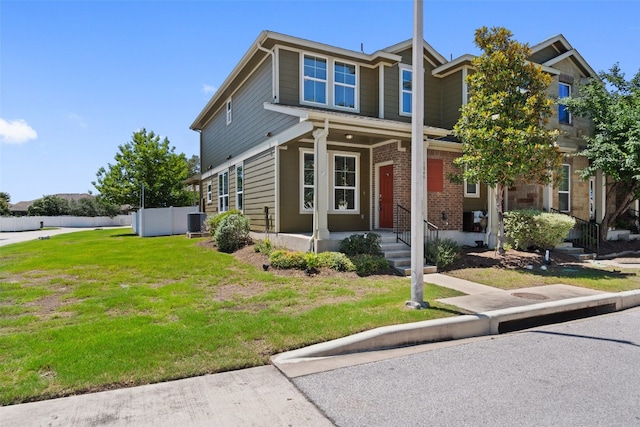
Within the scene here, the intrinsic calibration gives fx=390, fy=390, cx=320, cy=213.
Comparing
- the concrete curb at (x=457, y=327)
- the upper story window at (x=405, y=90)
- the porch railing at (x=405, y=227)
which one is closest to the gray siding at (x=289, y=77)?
the upper story window at (x=405, y=90)

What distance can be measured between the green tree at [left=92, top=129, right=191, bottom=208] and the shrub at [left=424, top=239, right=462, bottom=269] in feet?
68.3

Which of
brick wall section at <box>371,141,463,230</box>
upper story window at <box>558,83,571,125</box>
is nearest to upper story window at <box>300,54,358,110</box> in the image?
brick wall section at <box>371,141,463,230</box>

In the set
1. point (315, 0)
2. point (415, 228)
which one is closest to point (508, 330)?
point (415, 228)

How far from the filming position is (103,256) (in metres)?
12.2

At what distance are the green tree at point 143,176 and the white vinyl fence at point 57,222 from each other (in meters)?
19.5

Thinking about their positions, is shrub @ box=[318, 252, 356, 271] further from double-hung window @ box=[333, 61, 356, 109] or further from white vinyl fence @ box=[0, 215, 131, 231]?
white vinyl fence @ box=[0, 215, 131, 231]

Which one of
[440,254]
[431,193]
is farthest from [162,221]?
[440,254]

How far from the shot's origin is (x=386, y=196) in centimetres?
1323

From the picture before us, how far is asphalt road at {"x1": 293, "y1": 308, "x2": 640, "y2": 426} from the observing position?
3201 millimetres

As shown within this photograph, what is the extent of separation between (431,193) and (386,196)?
4.82ft

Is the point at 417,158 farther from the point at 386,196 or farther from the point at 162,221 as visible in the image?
the point at 162,221

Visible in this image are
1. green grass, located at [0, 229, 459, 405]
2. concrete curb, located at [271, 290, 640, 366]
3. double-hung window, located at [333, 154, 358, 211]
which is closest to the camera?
green grass, located at [0, 229, 459, 405]

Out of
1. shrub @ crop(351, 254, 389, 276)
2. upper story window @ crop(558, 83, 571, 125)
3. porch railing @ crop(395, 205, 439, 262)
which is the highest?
A: upper story window @ crop(558, 83, 571, 125)

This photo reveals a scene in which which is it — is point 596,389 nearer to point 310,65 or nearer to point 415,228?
point 415,228
